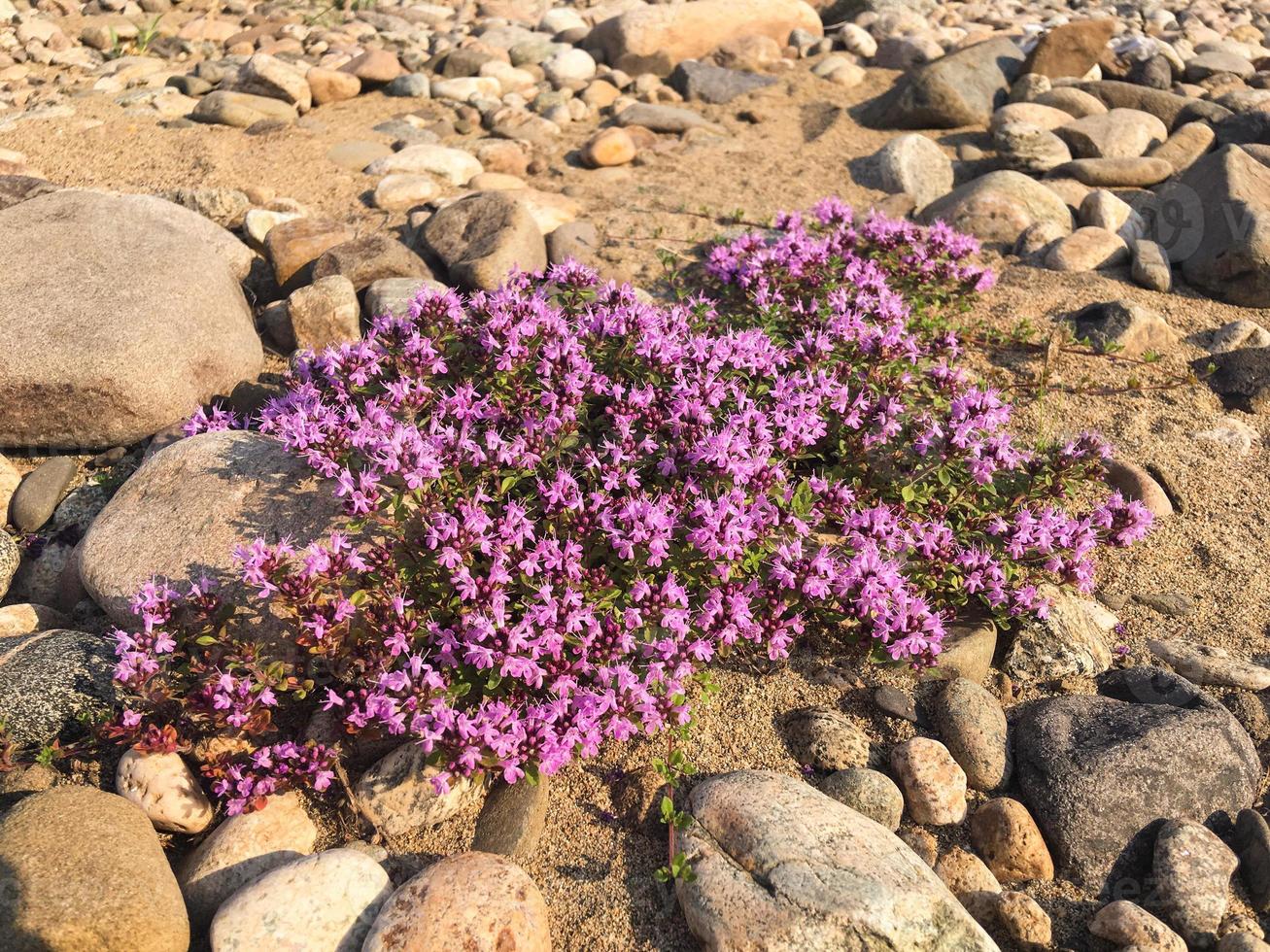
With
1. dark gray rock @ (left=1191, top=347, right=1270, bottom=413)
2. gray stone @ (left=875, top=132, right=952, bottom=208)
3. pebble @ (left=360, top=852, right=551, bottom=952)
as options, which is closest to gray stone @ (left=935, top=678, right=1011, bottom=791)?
pebble @ (left=360, top=852, right=551, bottom=952)

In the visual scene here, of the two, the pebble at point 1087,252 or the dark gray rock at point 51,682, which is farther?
the pebble at point 1087,252

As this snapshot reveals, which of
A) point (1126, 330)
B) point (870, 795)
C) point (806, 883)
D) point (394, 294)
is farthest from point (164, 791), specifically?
point (1126, 330)

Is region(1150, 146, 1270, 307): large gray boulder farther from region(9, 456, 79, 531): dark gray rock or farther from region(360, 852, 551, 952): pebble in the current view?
region(9, 456, 79, 531): dark gray rock

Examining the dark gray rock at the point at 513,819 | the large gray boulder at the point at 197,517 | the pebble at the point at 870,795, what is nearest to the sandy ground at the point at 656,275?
the dark gray rock at the point at 513,819

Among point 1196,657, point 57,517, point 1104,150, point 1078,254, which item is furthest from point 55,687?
point 1104,150

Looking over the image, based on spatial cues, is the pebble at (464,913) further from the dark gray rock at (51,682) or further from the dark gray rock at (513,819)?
the dark gray rock at (51,682)

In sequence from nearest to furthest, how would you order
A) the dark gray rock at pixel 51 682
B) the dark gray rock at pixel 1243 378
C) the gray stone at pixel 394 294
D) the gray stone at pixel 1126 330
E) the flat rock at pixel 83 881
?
1. the flat rock at pixel 83 881
2. the dark gray rock at pixel 51 682
3. the gray stone at pixel 394 294
4. the dark gray rock at pixel 1243 378
5. the gray stone at pixel 1126 330
